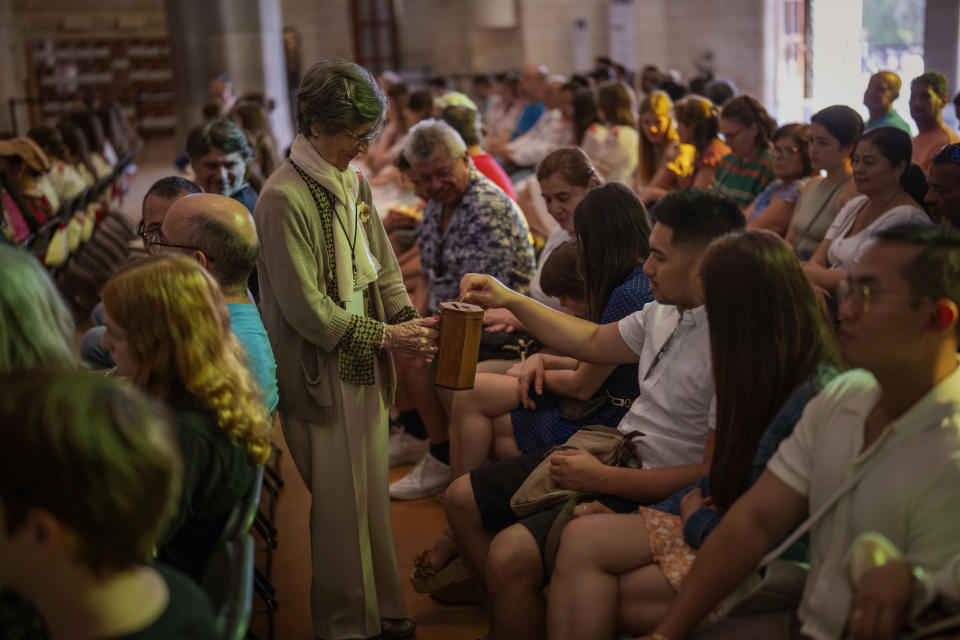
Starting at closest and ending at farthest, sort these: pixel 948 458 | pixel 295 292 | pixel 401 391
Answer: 1. pixel 948 458
2. pixel 295 292
3. pixel 401 391

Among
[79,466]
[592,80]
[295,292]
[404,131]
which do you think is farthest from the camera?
[592,80]

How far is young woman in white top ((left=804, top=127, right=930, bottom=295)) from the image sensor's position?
3.66 metres

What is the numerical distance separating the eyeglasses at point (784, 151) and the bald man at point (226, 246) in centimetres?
321

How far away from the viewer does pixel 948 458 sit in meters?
1.61

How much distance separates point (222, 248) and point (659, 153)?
498 centimetres

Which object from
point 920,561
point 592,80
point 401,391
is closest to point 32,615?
point 920,561

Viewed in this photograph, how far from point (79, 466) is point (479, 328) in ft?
4.69

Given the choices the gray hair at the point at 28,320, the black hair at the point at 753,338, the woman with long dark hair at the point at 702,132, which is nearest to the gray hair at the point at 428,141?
the black hair at the point at 753,338

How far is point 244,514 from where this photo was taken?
72.6 inches

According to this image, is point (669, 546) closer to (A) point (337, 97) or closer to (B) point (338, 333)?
(B) point (338, 333)

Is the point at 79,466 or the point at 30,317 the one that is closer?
the point at 79,466

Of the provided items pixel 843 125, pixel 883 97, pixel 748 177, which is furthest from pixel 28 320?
pixel 883 97

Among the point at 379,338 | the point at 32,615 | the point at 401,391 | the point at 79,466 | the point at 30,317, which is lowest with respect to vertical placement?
the point at 401,391

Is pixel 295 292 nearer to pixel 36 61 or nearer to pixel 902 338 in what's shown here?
pixel 902 338
